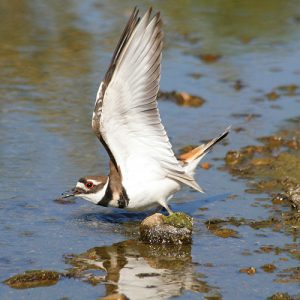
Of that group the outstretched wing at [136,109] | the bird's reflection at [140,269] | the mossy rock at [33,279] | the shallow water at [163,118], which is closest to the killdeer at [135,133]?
the outstretched wing at [136,109]

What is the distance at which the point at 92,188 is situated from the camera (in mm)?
9797

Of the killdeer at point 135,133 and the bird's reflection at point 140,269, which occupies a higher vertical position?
the killdeer at point 135,133

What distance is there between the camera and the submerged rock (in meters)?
9.19

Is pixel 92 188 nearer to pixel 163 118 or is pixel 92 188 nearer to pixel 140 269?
pixel 140 269

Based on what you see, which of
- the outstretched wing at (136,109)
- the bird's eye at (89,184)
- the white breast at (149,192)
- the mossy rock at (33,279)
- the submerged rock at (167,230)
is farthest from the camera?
the bird's eye at (89,184)

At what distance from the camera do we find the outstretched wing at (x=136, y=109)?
897 cm

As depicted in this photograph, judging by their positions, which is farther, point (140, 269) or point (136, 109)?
point (136, 109)

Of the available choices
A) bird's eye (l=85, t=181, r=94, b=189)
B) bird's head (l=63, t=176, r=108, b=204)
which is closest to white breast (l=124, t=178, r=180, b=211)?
bird's head (l=63, t=176, r=108, b=204)

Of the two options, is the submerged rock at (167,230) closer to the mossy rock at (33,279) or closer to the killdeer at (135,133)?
the killdeer at (135,133)

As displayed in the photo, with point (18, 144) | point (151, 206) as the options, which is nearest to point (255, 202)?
point (151, 206)

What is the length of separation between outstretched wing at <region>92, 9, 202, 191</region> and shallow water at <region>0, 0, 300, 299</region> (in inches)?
25.1

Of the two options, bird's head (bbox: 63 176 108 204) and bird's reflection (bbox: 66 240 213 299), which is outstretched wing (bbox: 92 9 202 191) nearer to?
bird's head (bbox: 63 176 108 204)

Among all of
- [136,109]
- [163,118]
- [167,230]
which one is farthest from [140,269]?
[163,118]

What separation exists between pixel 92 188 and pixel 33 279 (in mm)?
1823
